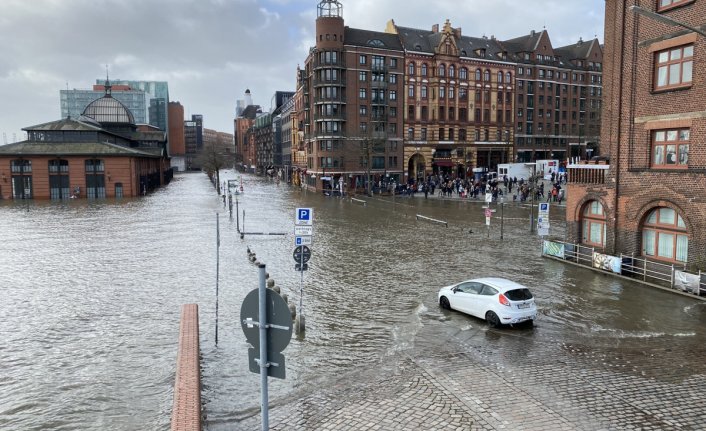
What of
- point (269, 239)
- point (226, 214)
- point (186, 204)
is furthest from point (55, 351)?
point (186, 204)

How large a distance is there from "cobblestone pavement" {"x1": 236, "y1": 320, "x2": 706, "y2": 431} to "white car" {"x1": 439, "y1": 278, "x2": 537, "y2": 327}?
3.85 feet

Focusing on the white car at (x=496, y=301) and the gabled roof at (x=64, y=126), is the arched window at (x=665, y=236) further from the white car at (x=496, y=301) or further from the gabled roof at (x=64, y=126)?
the gabled roof at (x=64, y=126)

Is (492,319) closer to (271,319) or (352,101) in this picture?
(271,319)

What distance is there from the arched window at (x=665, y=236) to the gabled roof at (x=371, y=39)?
187 feet

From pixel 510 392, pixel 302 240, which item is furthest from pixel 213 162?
pixel 510 392

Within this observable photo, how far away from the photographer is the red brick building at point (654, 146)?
20.8m

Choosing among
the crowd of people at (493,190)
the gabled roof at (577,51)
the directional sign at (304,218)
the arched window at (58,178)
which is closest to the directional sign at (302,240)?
the directional sign at (304,218)

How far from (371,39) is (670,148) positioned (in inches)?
2311

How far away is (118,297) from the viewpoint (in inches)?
765

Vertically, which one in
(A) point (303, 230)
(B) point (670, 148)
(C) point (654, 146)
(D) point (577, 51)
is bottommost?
(A) point (303, 230)

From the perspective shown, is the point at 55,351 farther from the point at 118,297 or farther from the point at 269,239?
the point at 269,239

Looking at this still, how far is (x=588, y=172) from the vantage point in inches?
1024

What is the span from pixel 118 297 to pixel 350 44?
60466mm

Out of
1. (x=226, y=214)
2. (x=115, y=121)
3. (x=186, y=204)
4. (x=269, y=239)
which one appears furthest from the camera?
(x=115, y=121)
